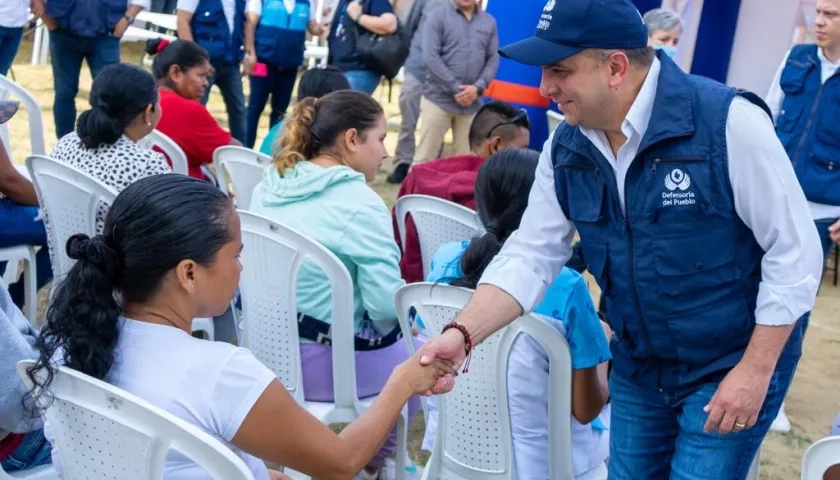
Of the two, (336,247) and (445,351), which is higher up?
(445,351)

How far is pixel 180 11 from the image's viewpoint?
22.6 feet

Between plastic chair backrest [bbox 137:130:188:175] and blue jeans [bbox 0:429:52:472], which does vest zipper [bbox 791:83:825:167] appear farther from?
blue jeans [bbox 0:429:52:472]

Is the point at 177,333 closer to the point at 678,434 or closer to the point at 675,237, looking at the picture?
the point at 675,237

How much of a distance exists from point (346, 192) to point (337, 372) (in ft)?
1.87

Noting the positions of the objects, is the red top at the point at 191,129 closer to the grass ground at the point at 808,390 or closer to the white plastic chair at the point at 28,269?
the white plastic chair at the point at 28,269

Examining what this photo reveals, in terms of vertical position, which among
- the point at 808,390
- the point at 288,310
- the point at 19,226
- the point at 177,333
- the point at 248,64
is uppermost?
the point at 177,333

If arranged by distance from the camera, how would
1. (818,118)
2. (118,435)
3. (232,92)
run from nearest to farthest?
(118,435), (818,118), (232,92)

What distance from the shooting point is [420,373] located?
7.18 ft

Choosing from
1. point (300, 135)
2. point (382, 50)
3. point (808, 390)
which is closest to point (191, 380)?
point (300, 135)

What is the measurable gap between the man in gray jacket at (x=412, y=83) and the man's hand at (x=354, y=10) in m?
0.55

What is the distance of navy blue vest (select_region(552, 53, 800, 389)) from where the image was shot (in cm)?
206

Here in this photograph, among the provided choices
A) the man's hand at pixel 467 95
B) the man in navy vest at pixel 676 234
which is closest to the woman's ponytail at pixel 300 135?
the man in navy vest at pixel 676 234

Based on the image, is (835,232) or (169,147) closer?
(835,232)

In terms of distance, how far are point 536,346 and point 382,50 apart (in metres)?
5.37
